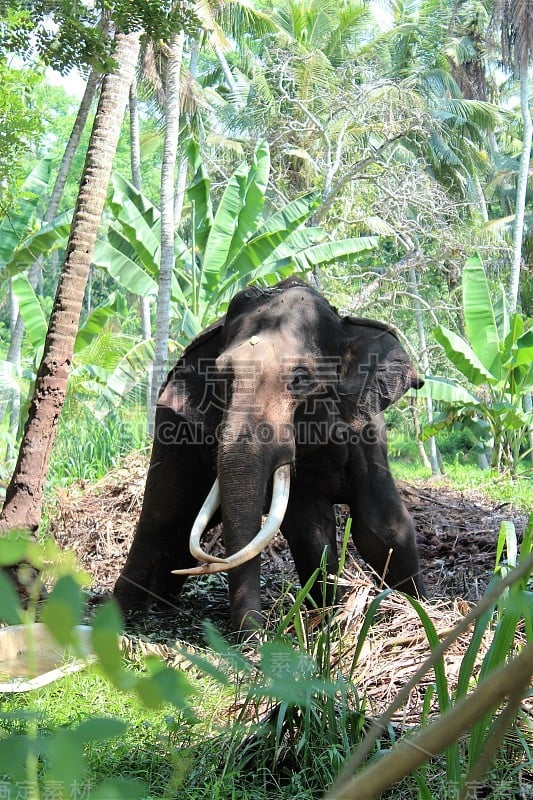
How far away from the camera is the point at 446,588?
261 inches

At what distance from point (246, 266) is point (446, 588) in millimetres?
8901

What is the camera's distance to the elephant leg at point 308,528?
19.2ft

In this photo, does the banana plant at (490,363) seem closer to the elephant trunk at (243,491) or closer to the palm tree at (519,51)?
the elephant trunk at (243,491)

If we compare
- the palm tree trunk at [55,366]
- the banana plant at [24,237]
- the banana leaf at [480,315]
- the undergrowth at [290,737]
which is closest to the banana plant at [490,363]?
the banana leaf at [480,315]

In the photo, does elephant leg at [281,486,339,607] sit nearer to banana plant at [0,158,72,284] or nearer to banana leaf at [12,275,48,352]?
banana plant at [0,158,72,284]

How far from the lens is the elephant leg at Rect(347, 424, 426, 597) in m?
5.79

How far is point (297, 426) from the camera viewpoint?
554 cm

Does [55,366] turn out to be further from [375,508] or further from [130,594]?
[375,508]

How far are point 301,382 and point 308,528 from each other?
3.29ft

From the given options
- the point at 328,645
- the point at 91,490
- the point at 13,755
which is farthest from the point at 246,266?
the point at 13,755

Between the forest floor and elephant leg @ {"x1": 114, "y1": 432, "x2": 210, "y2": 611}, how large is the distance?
0.63 feet

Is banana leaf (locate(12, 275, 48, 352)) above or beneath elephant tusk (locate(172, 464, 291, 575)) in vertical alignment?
above
